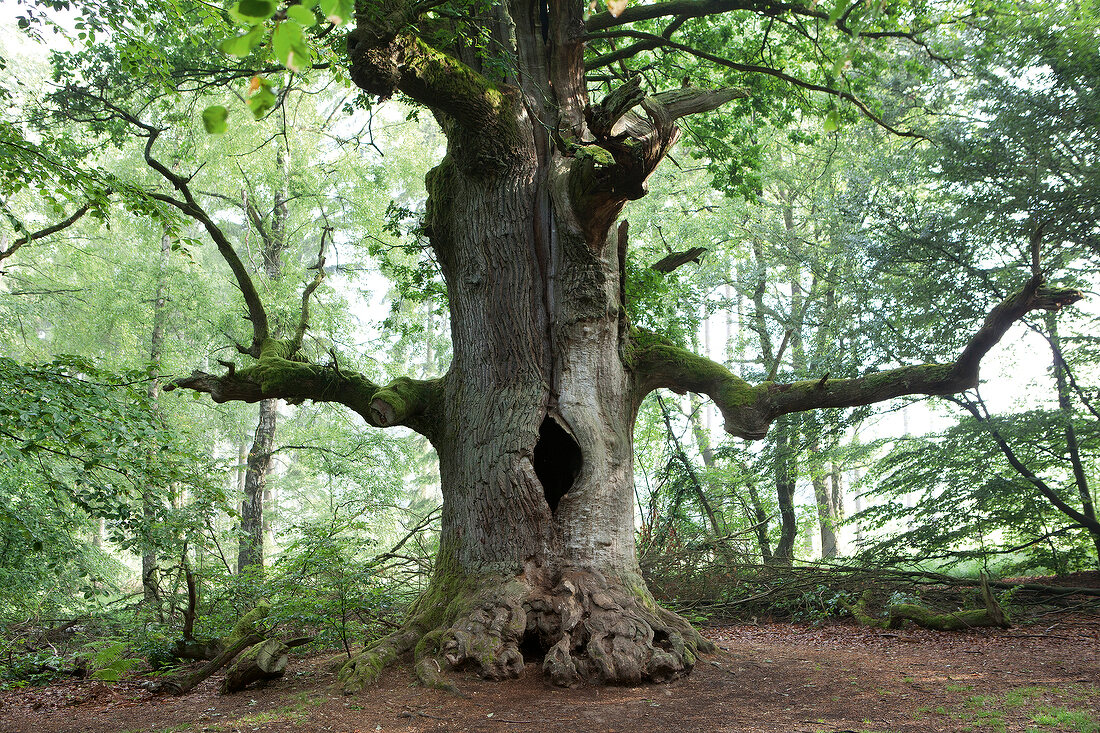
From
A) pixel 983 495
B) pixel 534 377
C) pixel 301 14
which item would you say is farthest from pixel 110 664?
pixel 983 495

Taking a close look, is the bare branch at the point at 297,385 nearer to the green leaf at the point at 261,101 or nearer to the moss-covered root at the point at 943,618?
the green leaf at the point at 261,101

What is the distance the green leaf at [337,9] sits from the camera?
3.94 ft

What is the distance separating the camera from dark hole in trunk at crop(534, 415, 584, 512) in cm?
603

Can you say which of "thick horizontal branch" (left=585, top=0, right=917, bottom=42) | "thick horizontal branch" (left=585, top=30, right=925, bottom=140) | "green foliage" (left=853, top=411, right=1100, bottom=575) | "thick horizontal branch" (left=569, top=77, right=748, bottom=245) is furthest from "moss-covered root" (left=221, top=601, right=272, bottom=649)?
"green foliage" (left=853, top=411, right=1100, bottom=575)

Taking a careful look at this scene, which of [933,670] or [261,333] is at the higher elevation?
[261,333]

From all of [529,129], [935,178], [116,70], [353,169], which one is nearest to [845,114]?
[529,129]

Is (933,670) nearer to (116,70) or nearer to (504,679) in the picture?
(504,679)

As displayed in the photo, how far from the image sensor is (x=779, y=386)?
263 inches

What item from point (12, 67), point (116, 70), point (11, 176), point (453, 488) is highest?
point (12, 67)

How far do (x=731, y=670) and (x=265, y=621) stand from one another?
3840mm

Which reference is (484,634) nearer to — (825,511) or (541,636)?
(541,636)

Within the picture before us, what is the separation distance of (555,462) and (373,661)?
2.29 meters

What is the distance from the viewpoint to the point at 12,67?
18031 mm

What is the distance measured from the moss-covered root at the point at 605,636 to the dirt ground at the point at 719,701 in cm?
13
